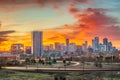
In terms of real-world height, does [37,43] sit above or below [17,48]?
above

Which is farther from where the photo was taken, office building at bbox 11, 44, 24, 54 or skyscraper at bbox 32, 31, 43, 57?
office building at bbox 11, 44, 24, 54

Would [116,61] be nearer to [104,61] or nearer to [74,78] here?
Result: [104,61]

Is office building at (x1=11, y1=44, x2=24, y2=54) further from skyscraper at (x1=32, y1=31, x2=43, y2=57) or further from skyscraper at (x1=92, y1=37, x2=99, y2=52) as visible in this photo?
skyscraper at (x1=92, y1=37, x2=99, y2=52)

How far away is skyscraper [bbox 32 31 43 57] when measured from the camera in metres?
13.3

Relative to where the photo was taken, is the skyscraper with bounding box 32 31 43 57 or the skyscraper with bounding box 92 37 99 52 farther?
the skyscraper with bounding box 92 37 99 52

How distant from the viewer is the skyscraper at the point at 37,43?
1331cm

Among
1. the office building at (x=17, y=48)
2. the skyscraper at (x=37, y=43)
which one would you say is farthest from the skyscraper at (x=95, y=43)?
the office building at (x=17, y=48)

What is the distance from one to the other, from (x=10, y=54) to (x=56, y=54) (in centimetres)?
146

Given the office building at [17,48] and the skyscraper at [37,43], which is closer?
the skyscraper at [37,43]

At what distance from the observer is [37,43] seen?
13.5m

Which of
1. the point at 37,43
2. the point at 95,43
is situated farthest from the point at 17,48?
the point at 95,43

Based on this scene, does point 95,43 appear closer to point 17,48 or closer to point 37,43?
point 37,43

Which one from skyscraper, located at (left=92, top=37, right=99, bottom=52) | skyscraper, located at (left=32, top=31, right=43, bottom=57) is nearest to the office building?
skyscraper, located at (left=32, top=31, right=43, bottom=57)

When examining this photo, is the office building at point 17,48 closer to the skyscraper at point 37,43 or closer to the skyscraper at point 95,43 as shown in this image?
the skyscraper at point 37,43
